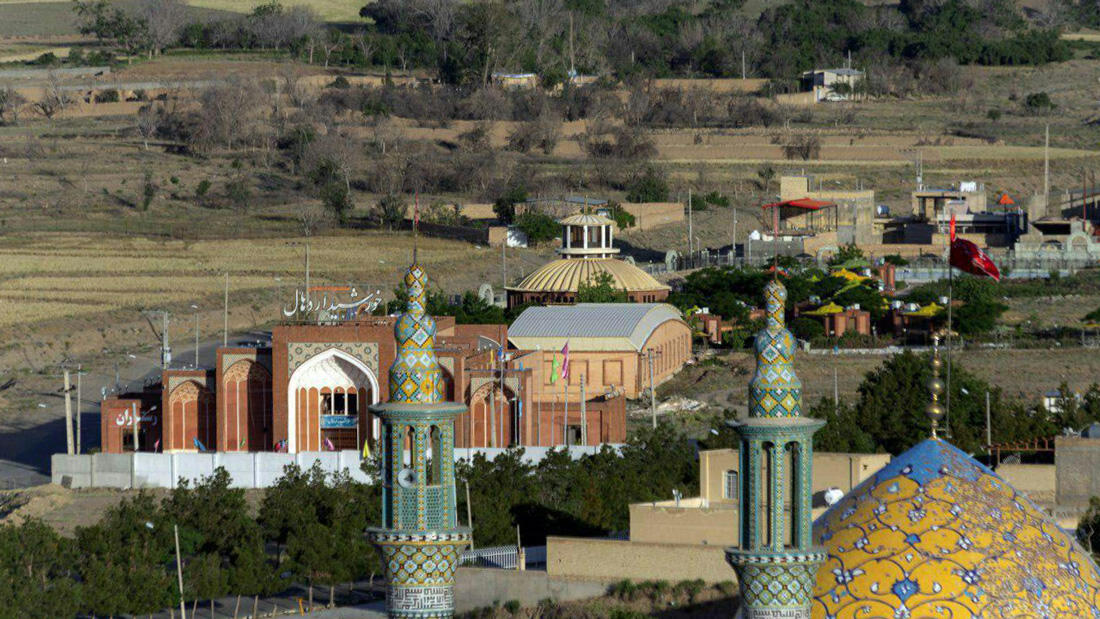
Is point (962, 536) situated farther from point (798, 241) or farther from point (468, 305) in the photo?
point (798, 241)

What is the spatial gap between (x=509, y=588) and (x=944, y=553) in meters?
20.0

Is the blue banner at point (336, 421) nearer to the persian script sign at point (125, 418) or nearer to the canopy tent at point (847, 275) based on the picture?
the persian script sign at point (125, 418)

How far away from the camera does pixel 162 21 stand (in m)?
178

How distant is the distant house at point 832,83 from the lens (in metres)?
164

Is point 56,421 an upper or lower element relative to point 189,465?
upper

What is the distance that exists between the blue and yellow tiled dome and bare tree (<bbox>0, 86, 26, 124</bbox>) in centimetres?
12552

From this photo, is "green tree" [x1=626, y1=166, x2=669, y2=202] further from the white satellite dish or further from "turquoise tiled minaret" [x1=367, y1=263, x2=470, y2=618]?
the white satellite dish

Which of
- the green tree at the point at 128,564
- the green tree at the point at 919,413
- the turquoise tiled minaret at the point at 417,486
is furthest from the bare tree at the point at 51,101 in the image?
the turquoise tiled minaret at the point at 417,486

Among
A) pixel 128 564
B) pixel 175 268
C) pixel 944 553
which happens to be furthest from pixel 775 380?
pixel 175 268

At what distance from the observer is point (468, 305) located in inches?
3435

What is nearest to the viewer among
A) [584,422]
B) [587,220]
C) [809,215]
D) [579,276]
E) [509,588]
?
[509,588]

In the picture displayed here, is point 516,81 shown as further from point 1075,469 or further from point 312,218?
point 1075,469

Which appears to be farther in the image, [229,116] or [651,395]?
[229,116]

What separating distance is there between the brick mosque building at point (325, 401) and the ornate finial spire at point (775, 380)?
131 feet
